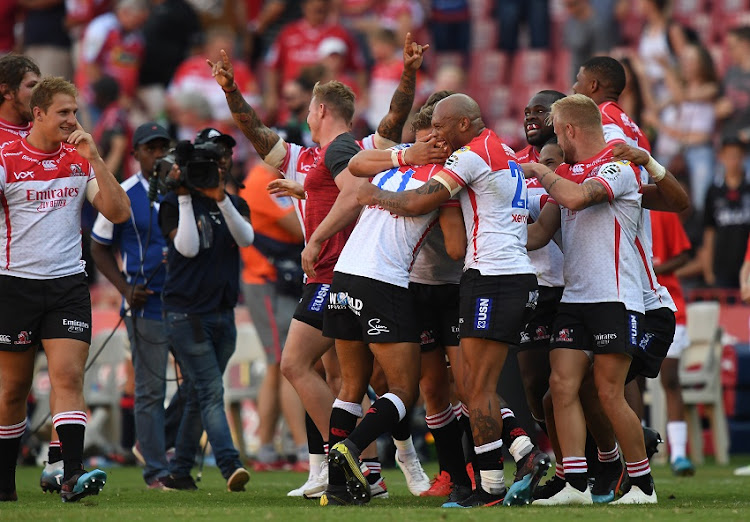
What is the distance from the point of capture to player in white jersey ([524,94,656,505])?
7.70 meters

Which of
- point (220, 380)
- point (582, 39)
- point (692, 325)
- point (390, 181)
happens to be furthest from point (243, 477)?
point (582, 39)

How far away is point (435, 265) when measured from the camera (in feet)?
26.5

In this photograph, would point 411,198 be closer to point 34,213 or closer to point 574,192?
point 574,192

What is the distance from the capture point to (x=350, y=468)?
24.1ft

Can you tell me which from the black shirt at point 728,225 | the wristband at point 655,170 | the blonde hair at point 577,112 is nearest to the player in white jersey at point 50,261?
the blonde hair at point 577,112

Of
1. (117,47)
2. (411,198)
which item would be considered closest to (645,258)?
(411,198)

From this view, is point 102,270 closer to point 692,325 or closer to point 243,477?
point 243,477

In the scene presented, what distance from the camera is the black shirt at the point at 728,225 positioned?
14.4m

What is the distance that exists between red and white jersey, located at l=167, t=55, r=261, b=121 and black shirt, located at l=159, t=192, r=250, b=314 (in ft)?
27.6

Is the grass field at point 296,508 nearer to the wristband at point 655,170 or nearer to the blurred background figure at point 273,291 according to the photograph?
the blurred background figure at point 273,291

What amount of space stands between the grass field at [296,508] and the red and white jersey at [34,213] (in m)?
1.47

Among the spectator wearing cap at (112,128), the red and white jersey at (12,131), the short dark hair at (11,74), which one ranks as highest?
the spectator wearing cap at (112,128)

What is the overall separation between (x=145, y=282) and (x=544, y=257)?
11.0 ft

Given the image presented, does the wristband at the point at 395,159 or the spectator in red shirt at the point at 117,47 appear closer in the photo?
the wristband at the point at 395,159
